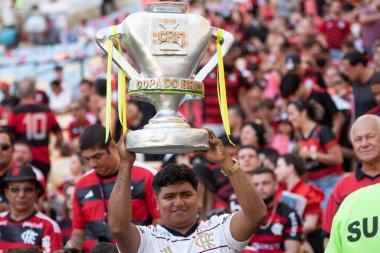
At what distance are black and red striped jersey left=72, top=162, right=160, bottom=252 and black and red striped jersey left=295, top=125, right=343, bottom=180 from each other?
3324mm

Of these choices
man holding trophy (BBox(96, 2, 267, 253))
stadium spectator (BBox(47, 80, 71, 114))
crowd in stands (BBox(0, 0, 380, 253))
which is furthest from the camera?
stadium spectator (BBox(47, 80, 71, 114))

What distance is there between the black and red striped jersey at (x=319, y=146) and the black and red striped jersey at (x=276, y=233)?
216 cm

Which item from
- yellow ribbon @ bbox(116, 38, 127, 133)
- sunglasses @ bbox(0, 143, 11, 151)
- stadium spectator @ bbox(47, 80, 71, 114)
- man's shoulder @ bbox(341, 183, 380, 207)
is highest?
stadium spectator @ bbox(47, 80, 71, 114)

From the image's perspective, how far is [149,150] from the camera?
4.84 metres

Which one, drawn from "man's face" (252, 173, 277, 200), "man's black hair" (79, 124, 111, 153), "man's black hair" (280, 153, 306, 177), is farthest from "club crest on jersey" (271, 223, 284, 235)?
"man's black hair" (79, 124, 111, 153)

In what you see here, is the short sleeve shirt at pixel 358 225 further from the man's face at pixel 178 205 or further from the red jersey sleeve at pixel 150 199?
the red jersey sleeve at pixel 150 199

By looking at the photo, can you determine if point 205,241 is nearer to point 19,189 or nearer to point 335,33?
point 19,189

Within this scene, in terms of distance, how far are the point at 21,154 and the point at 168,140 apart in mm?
5825

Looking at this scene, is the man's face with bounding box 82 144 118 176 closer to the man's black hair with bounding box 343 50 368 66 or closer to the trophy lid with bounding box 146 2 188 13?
the trophy lid with bounding box 146 2 188 13

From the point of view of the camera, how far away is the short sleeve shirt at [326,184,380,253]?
13.4 feet

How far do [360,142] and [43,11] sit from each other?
23.9 m

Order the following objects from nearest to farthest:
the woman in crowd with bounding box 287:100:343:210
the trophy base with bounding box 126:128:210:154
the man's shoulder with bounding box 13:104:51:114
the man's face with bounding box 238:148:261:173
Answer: the trophy base with bounding box 126:128:210:154, the man's face with bounding box 238:148:261:173, the woman in crowd with bounding box 287:100:343:210, the man's shoulder with bounding box 13:104:51:114

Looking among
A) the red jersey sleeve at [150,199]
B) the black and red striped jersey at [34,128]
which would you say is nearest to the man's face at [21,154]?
the black and red striped jersey at [34,128]

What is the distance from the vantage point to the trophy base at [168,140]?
4.75m
